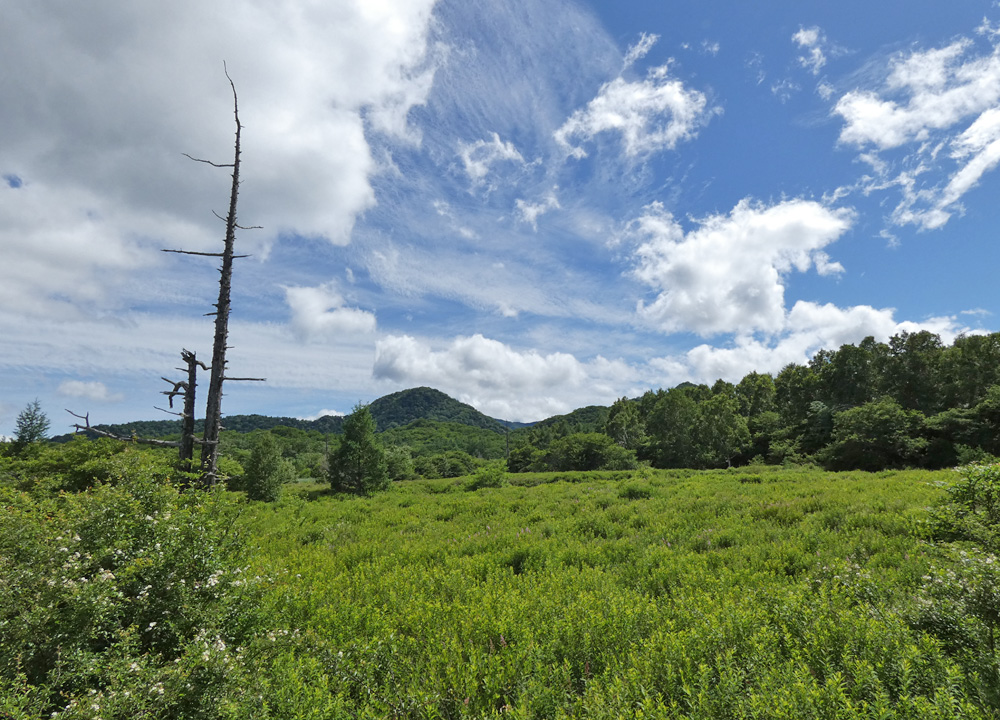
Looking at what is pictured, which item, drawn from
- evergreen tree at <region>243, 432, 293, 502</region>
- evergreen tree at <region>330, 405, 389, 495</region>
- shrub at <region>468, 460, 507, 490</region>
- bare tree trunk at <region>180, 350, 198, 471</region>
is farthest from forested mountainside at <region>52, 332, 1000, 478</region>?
bare tree trunk at <region>180, 350, 198, 471</region>

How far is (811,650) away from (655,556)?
3.93 m

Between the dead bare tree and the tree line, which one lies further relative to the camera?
the tree line

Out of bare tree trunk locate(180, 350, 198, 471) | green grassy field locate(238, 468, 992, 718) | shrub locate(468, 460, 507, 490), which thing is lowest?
shrub locate(468, 460, 507, 490)

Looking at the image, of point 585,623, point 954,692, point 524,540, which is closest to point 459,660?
point 585,623

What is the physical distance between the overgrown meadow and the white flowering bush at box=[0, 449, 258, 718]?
0.02 meters

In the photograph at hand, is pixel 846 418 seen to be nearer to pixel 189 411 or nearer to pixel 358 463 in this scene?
pixel 358 463

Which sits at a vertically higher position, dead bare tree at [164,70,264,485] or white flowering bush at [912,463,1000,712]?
dead bare tree at [164,70,264,485]

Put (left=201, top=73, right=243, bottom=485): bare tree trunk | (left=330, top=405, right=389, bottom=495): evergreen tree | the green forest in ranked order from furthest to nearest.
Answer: (left=330, top=405, right=389, bottom=495): evergreen tree, (left=201, top=73, right=243, bottom=485): bare tree trunk, the green forest

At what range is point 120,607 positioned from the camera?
3.73 m

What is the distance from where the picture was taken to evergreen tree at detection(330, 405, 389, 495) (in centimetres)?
3266

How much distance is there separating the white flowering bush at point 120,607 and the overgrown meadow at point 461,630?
0.06ft

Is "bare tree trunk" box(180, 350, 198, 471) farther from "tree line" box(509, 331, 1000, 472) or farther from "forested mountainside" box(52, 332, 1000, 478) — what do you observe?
"tree line" box(509, 331, 1000, 472)

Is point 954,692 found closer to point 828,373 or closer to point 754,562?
point 754,562

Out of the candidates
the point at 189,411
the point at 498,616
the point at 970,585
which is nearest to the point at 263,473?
the point at 189,411
